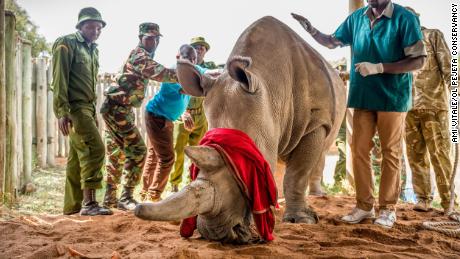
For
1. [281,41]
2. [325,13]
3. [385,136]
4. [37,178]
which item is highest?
[325,13]

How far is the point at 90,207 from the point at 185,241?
2.30 metres

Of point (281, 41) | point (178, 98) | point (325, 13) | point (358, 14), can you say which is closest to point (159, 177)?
point (178, 98)

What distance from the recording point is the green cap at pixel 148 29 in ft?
20.4

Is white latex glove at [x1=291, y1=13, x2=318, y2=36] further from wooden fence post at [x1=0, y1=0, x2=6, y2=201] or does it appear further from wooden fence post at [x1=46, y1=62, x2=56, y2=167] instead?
wooden fence post at [x1=46, y1=62, x2=56, y2=167]

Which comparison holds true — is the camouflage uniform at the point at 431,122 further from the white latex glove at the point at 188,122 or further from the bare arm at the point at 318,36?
the white latex glove at the point at 188,122

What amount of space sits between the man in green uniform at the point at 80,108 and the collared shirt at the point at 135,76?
39 centimetres

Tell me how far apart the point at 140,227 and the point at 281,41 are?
2.37 meters

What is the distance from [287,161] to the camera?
4953 mm

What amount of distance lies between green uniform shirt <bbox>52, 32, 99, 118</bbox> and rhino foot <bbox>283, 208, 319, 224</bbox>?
287 cm

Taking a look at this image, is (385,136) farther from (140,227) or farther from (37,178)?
(37,178)

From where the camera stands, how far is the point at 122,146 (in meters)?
6.27

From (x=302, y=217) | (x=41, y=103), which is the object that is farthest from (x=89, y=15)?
(x=41, y=103)

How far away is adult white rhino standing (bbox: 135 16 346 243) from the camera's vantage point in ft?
10.4

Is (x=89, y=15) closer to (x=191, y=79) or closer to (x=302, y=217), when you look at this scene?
(x=191, y=79)
